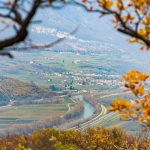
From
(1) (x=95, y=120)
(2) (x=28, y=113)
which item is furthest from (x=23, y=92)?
(1) (x=95, y=120)

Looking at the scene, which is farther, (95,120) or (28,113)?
(28,113)

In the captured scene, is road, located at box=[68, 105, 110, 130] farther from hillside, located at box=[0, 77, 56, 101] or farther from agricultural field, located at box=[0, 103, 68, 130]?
hillside, located at box=[0, 77, 56, 101]

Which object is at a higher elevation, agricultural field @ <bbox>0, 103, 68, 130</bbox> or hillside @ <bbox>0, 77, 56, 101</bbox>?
agricultural field @ <bbox>0, 103, 68, 130</bbox>

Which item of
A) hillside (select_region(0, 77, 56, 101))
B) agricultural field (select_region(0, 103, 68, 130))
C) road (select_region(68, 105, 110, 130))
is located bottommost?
hillside (select_region(0, 77, 56, 101))

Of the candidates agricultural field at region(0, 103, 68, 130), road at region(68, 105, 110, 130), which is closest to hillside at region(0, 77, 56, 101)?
agricultural field at region(0, 103, 68, 130)

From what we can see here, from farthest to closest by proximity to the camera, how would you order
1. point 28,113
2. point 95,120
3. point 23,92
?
point 23,92 → point 28,113 → point 95,120

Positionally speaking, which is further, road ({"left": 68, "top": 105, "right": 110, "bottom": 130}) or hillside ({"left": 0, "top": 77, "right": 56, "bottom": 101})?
hillside ({"left": 0, "top": 77, "right": 56, "bottom": 101})

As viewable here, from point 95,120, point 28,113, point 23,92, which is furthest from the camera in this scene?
point 23,92

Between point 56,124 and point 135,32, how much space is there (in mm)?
112399

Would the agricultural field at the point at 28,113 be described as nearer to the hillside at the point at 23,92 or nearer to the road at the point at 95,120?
the road at the point at 95,120

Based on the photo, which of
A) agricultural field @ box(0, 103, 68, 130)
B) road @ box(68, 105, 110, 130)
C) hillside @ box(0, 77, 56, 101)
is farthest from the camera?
hillside @ box(0, 77, 56, 101)

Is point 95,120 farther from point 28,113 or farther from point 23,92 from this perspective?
point 23,92

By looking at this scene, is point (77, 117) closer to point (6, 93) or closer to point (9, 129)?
point (9, 129)

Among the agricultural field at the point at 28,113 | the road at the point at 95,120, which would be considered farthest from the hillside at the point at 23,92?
the road at the point at 95,120
